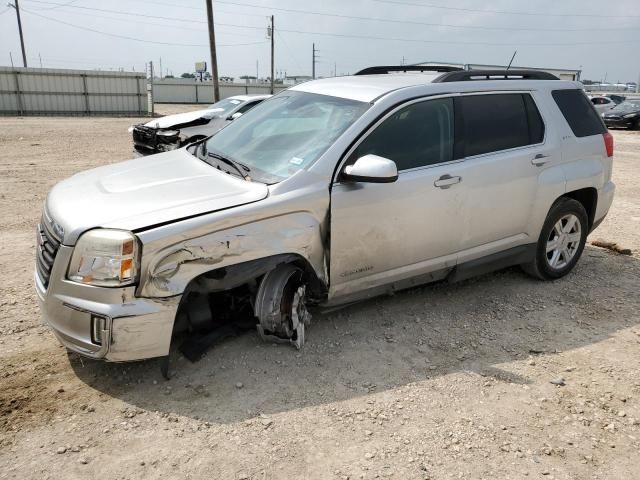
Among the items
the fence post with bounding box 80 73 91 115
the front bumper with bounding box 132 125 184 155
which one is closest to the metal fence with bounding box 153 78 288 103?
the fence post with bounding box 80 73 91 115

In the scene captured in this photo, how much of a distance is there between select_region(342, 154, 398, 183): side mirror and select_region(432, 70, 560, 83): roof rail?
3.64 feet

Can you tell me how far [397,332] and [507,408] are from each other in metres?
1.04

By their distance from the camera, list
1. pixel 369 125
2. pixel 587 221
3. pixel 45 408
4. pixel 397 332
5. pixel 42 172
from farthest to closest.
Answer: pixel 42 172
pixel 587 221
pixel 397 332
pixel 369 125
pixel 45 408

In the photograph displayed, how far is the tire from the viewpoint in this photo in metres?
4.70

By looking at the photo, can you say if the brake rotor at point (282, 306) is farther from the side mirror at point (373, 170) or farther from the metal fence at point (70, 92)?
the metal fence at point (70, 92)

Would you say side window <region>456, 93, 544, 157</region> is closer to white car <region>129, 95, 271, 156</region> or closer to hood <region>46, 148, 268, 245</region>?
hood <region>46, 148, 268, 245</region>

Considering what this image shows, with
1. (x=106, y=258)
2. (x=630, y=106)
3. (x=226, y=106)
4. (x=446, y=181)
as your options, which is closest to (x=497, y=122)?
(x=446, y=181)

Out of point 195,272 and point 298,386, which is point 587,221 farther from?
point 195,272

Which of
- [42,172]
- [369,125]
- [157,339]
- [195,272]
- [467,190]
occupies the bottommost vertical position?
[42,172]

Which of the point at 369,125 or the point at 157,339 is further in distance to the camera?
the point at 369,125

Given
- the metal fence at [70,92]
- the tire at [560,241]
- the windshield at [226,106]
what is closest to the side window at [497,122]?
the tire at [560,241]

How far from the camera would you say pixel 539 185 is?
444 centimetres

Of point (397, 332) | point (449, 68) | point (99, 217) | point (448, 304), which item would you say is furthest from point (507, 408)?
point (449, 68)

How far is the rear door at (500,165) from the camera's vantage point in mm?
4047
